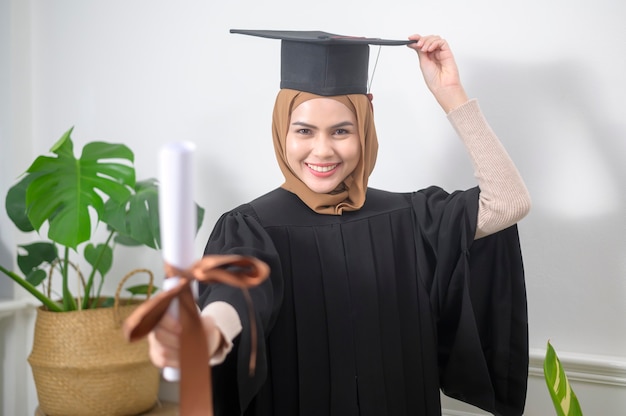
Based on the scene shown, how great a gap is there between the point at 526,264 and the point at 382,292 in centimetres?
70

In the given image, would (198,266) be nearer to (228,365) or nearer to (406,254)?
(228,365)

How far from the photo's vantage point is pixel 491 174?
1572mm

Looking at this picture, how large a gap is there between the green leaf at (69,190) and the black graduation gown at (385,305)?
0.67 m

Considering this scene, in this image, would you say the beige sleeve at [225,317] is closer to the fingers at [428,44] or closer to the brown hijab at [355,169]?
the brown hijab at [355,169]

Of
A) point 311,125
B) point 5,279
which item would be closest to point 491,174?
point 311,125

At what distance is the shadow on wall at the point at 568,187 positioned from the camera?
2.02 metres

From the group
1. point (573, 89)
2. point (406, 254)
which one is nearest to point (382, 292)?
point (406, 254)

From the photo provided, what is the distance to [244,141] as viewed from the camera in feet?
8.45

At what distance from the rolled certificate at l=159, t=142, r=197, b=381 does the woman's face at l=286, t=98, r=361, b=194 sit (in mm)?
907

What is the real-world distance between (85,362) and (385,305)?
1218 mm

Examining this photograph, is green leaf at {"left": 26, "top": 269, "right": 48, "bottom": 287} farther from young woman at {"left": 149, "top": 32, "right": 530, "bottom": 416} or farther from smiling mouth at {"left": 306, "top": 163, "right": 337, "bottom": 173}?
smiling mouth at {"left": 306, "top": 163, "right": 337, "bottom": 173}

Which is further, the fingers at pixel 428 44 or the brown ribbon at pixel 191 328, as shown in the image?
the fingers at pixel 428 44

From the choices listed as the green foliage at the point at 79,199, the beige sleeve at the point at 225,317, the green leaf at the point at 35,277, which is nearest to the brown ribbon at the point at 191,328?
the beige sleeve at the point at 225,317

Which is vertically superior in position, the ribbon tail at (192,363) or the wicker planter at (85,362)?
the ribbon tail at (192,363)
